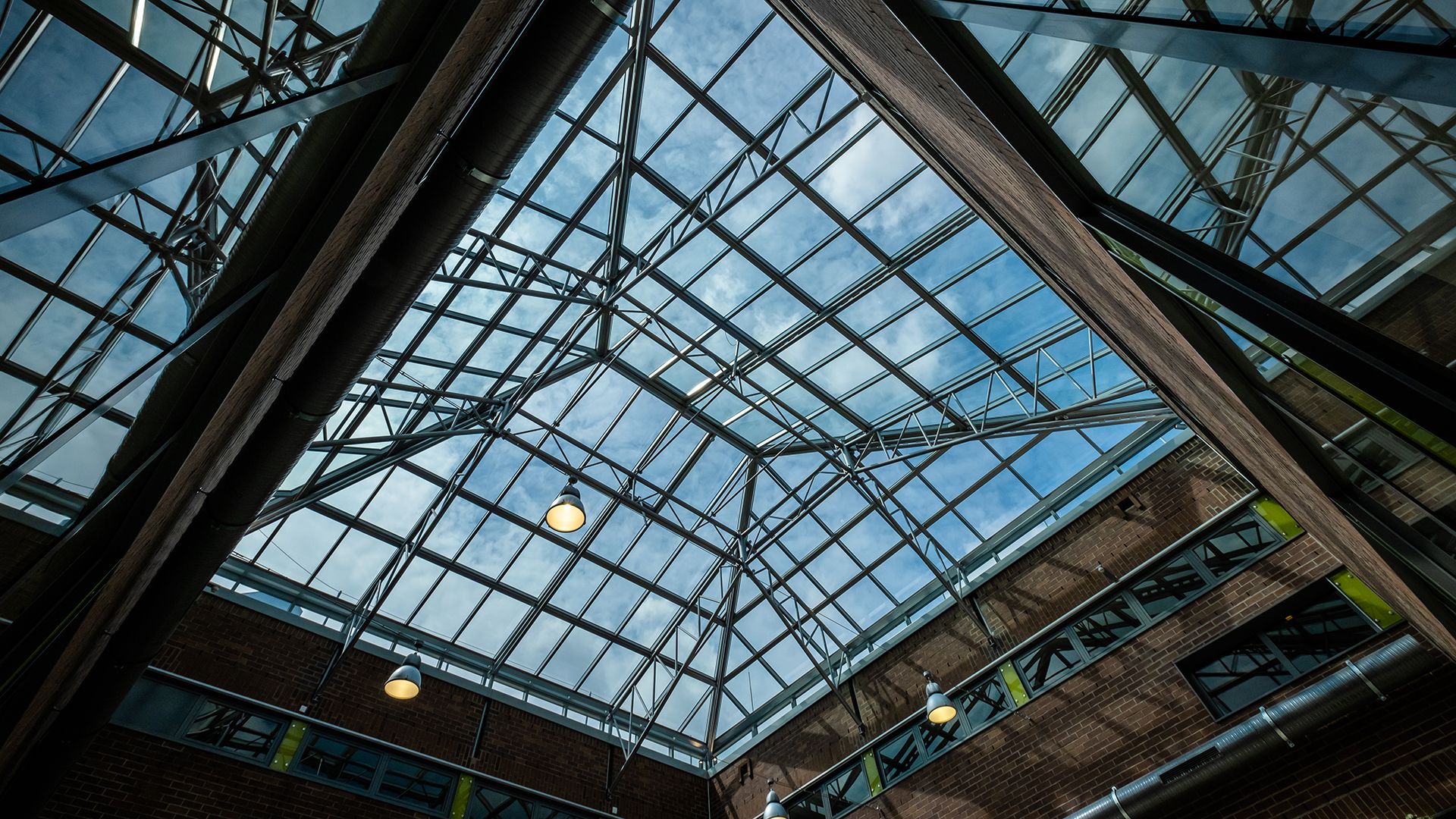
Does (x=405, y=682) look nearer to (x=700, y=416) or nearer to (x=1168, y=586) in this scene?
(x=700, y=416)

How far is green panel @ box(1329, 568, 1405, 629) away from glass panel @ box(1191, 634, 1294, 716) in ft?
5.09

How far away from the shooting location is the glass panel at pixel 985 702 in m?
16.2

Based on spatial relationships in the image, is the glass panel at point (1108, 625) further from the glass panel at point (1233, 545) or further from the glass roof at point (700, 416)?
the glass roof at point (700, 416)

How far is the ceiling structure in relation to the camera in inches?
118

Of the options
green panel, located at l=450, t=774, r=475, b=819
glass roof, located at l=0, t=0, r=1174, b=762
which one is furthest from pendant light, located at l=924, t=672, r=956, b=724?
green panel, located at l=450, t=774, r=475, b=819

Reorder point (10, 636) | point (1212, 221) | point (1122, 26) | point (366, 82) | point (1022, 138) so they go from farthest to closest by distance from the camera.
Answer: point (10, 636) → point (366, 82) → point (1022, 138) → point (1212, 221) → point (1122, 26)

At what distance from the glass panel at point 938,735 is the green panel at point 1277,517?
766cm

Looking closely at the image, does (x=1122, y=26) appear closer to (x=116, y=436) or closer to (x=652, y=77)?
(x=116, y=436)

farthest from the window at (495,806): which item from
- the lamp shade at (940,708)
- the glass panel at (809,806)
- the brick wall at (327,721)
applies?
the lamp shade at (940,708)

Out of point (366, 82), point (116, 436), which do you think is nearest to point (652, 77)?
point (366, 82)

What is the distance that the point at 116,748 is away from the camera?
1295cm

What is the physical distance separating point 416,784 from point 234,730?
3.91 metres

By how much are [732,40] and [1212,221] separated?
1169 cm

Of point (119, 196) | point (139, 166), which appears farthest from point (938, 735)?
point (139, 166)
